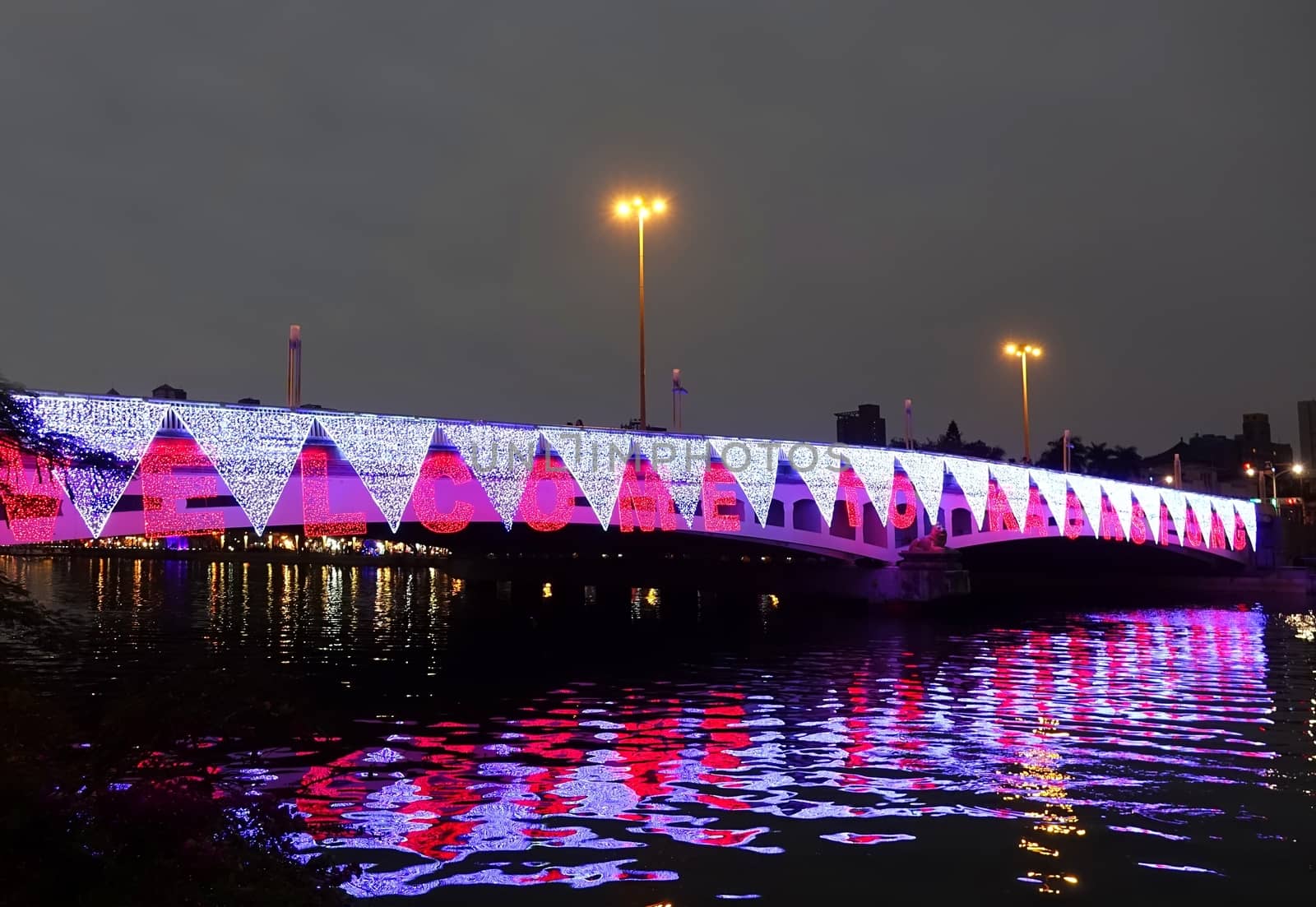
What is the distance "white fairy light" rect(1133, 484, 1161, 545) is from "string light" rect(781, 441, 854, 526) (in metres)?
31.7

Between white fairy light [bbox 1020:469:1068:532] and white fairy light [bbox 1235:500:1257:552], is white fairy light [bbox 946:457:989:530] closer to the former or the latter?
white fairy light [bbox 1020:469:1068:532]

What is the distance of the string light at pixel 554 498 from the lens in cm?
3888

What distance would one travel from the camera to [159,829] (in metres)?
6.26

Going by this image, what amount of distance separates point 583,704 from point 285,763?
9207 mm

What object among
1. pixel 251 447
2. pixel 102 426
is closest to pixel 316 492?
pixel 251 447

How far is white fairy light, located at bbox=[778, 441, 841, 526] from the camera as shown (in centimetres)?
4956

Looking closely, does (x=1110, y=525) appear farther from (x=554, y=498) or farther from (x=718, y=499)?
(x=554, y=498)

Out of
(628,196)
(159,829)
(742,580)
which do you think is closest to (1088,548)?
(742,580)

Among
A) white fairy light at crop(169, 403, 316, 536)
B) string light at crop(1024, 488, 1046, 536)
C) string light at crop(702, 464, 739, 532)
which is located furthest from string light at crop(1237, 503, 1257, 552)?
white fairy light at crop(169, 403, 316, 536)

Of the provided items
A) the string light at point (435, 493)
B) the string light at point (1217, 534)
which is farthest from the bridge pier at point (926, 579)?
the string light at point (1217, 534)

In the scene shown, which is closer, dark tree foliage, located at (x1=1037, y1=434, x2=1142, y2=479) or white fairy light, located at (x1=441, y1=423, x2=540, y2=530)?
white fairy light, located at (x1=441, y1=423, x2=540, y2=530)

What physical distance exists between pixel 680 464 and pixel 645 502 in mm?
2180

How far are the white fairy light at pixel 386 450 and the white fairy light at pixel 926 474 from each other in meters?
28.2

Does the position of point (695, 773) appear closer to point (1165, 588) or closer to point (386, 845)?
point (386, 845)
